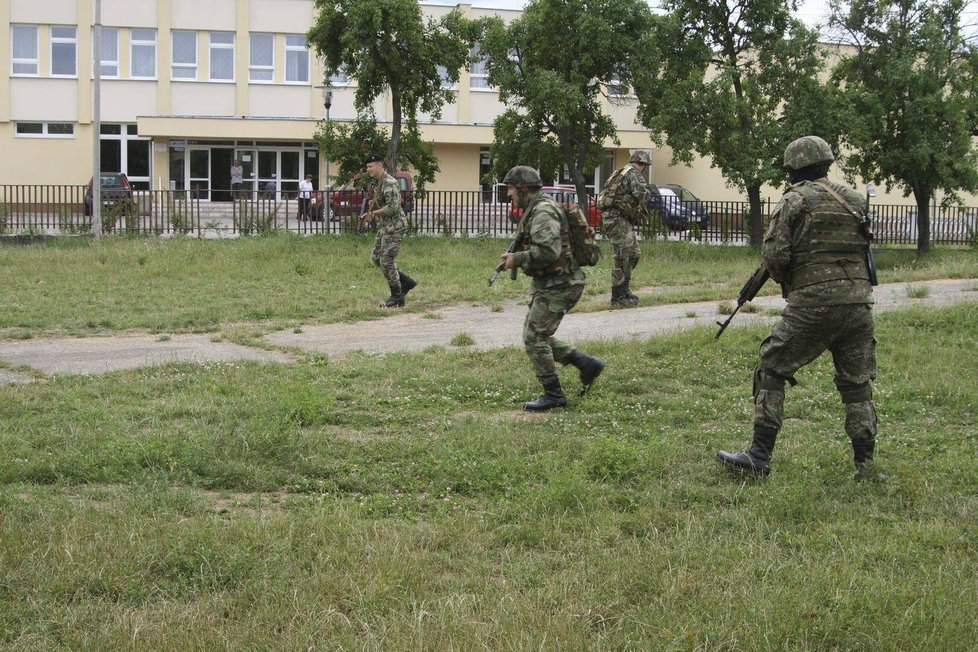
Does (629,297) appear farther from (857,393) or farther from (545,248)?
(857,393)

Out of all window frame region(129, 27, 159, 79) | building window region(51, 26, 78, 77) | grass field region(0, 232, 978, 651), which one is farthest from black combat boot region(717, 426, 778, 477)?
building window region(51, 26, 78, 77)

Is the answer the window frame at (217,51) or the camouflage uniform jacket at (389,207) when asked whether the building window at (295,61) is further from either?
the camouflage uniform jacket at (389,207)

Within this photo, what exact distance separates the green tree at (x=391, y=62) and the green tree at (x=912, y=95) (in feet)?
26.4

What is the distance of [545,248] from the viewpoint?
7922mm

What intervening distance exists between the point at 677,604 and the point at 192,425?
13.2 ft

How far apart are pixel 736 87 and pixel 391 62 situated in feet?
22.8

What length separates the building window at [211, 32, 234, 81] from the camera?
142 ft

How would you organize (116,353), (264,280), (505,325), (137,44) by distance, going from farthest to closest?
(137,44), (264,280), (505,325), (116,353)

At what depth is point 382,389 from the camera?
8.67 meters

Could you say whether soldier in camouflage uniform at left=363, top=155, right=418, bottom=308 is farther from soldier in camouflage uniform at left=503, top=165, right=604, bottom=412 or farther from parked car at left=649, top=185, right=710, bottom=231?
parked car at left=649, top=185, right=710, bottom=231

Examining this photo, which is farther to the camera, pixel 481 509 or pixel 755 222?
pixel 755 222

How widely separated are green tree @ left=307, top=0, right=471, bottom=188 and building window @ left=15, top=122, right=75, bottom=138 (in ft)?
73.5

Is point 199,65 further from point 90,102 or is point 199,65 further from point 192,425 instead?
point 192,425

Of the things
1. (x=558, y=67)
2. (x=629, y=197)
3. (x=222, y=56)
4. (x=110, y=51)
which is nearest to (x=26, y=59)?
(x=110, y=51)
